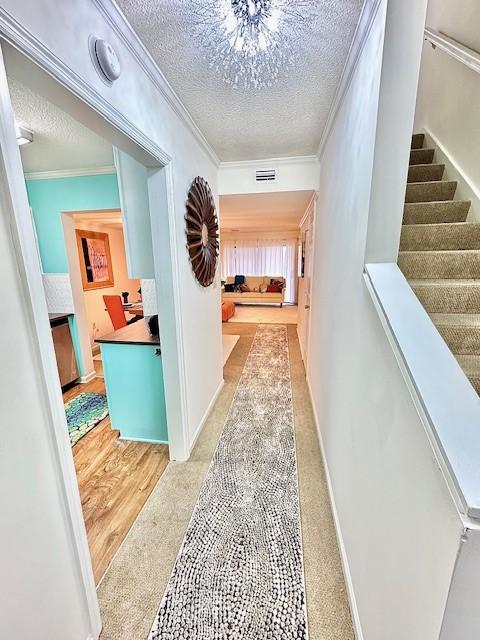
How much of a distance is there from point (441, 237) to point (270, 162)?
175 cm

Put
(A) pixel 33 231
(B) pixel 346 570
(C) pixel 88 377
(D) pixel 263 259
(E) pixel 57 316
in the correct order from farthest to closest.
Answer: (D) pixel 263 259 → (C) pixel 88 377 → (E) pixel 57 316 → (B) pixel 346 570 → (A) pixel 33 231

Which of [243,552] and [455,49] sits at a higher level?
[455,49]

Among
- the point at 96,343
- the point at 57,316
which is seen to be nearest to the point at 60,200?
the point at 57,316

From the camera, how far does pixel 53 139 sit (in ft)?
6.78

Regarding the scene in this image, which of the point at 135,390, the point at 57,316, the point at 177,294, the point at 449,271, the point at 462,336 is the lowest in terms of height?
the point at 135,390

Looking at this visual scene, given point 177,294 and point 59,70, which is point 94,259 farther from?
point 59,70

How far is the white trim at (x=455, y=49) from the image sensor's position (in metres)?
1.80

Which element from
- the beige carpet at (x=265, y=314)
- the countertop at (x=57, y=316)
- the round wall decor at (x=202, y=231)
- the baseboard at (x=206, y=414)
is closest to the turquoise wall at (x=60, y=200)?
the countertop at (x=57, y=316)

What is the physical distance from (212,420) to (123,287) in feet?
13.7

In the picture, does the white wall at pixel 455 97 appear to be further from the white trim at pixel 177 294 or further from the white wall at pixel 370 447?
the white trim at pixel 177 294

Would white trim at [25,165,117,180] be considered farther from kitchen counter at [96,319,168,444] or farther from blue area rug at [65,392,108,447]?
blue area rug at [65,392,108,447]

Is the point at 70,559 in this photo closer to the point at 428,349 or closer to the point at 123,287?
the point at 428,349

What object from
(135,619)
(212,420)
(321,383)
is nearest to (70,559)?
(135,619)

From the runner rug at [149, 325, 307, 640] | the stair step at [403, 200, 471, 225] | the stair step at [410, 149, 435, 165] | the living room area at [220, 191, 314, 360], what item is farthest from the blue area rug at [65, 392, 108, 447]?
the living room area at [220, 191, 314, 360]
